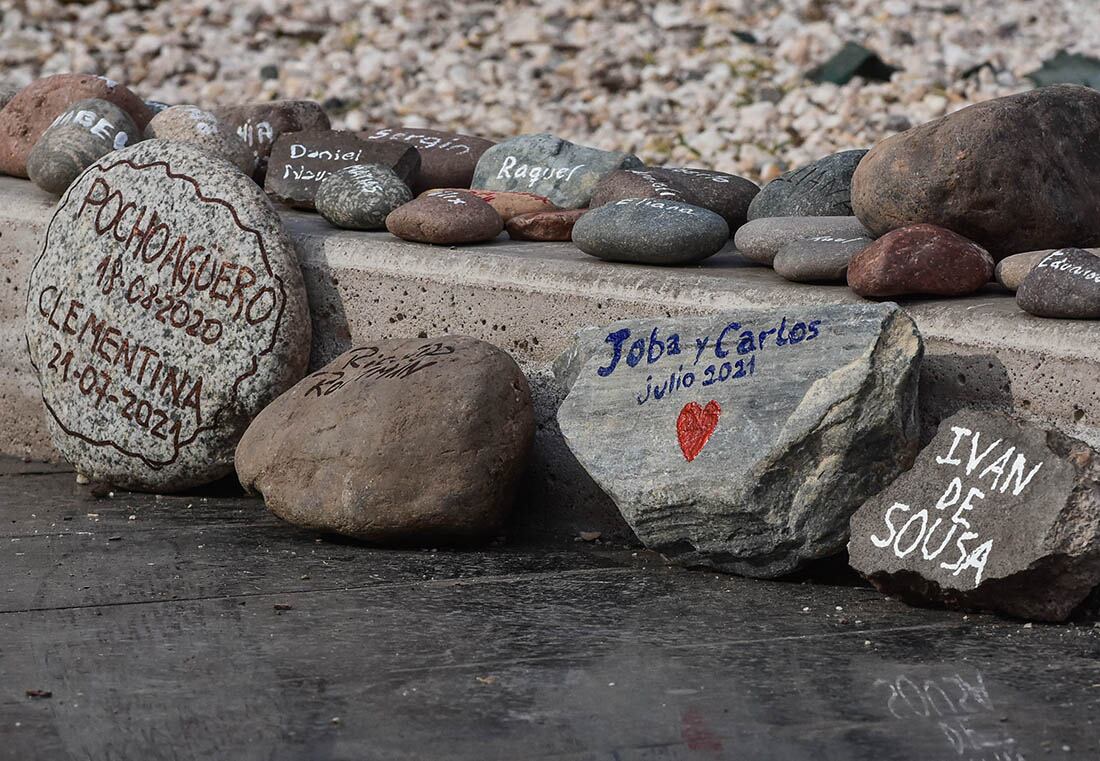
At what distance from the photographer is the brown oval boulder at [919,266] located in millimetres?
4371

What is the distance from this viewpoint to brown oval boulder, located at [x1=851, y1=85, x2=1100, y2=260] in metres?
4.55

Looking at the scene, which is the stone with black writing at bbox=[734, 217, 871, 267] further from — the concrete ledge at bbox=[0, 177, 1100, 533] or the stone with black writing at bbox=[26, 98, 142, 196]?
the stone with black writing at bbox=[26, 98, 142, 196]

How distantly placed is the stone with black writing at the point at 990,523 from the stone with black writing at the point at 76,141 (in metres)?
3.21

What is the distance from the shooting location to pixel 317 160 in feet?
20.4

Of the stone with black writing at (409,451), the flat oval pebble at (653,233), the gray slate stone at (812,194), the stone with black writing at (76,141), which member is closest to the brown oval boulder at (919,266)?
the flat oval pebble at (653,233)

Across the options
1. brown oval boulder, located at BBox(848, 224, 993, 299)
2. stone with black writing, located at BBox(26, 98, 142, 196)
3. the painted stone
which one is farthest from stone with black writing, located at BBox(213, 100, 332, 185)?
brown oval boulder, located at BBox(848, 224, 993, 299)

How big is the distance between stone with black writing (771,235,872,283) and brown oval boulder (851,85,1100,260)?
14 cm

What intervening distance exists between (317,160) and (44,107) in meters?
1.13

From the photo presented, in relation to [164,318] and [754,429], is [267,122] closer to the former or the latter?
[164,318]

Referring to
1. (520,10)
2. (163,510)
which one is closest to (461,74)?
(520,10)

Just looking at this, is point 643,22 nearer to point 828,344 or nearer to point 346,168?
point 346,168

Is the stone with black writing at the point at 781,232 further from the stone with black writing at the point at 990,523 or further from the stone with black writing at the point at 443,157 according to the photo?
the stone with black writing at the point at 443,157

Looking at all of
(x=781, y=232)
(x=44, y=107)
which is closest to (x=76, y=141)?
(x=44, y=107)

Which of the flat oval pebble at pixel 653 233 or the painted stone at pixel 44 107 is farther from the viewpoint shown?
the painted stone at pixel 44 107
